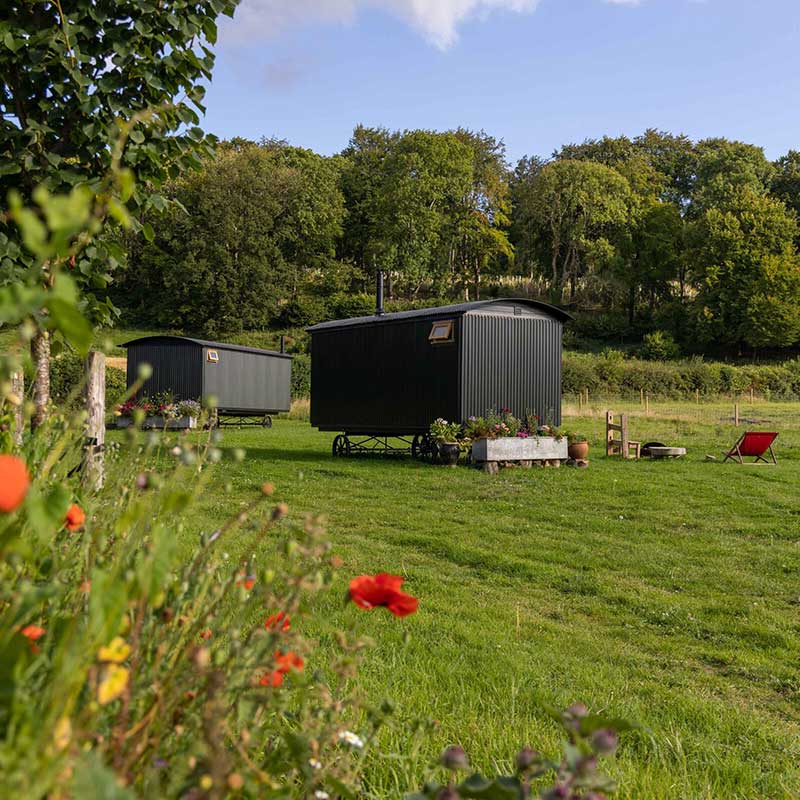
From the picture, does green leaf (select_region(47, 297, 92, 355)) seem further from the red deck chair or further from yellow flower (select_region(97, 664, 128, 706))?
the red deck chair

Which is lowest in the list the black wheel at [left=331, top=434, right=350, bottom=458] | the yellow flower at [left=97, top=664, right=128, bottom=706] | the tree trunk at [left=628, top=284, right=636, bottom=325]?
the black wheel at [left=331, top=434, right=350, bottom=458]

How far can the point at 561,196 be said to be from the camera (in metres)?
47.3

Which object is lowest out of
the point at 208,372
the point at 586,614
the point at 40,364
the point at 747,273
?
the point at 586,614

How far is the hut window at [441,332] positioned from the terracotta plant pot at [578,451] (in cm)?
271

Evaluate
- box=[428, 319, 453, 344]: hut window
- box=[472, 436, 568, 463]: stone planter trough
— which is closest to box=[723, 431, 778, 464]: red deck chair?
box=[472, 436, 568, 463]: stone planter trough

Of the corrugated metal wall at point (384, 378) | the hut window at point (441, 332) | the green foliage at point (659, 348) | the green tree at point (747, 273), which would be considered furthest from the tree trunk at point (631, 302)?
the hut window at point (441, 332)

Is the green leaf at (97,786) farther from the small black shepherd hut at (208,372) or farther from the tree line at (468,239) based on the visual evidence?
the tree line at (468,239)

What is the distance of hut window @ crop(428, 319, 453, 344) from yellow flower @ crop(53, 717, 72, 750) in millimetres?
13083

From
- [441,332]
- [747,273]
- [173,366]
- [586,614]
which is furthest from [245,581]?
[747,273]

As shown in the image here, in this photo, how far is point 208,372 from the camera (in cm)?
2333

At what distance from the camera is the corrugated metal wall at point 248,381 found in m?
23.7

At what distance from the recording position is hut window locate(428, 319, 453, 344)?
13.7 meters

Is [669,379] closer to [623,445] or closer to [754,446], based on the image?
[623,445]

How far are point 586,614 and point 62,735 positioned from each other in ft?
14.5
